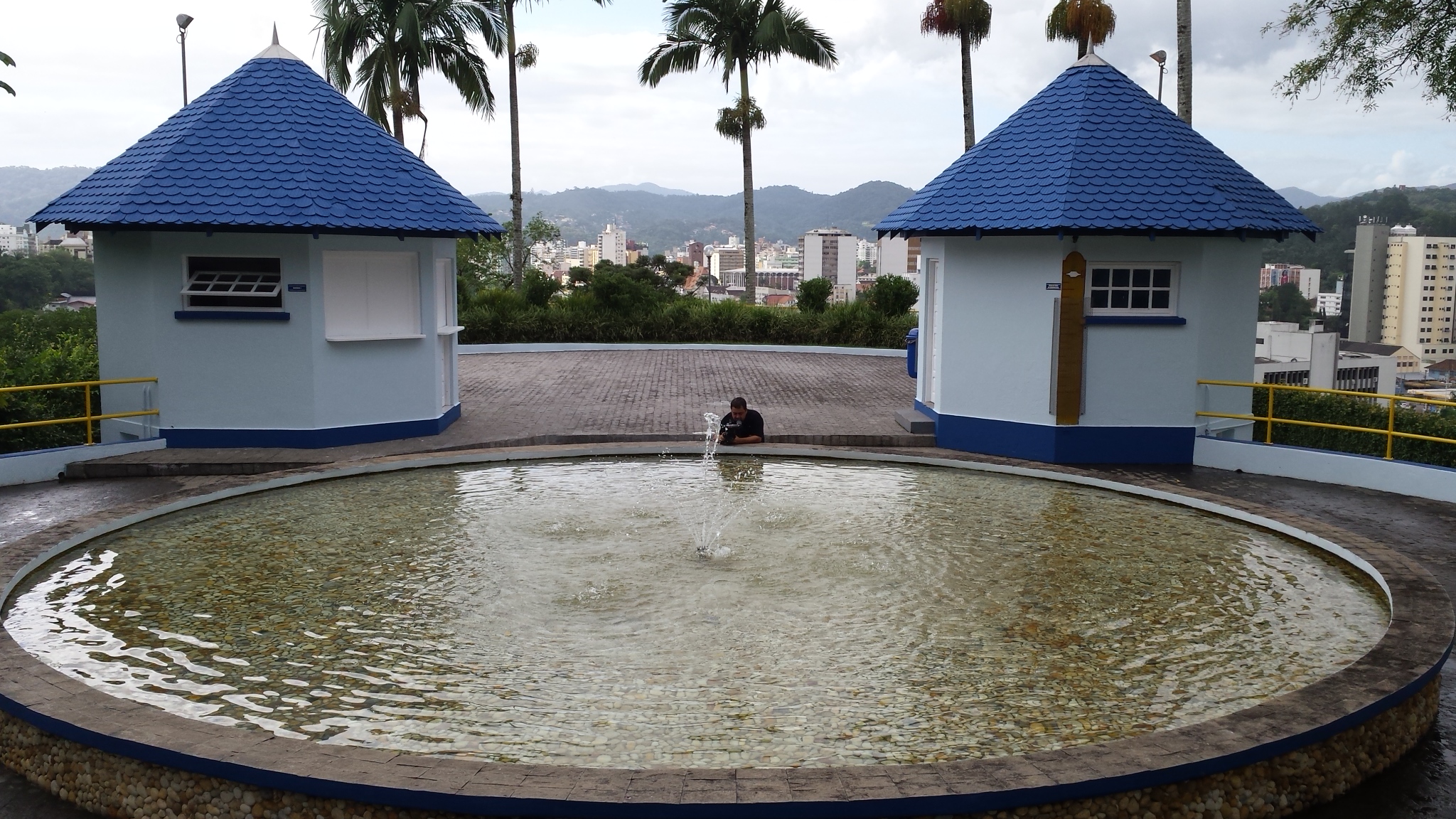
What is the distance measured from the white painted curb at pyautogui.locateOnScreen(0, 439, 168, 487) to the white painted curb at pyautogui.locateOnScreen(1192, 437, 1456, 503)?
14.0m

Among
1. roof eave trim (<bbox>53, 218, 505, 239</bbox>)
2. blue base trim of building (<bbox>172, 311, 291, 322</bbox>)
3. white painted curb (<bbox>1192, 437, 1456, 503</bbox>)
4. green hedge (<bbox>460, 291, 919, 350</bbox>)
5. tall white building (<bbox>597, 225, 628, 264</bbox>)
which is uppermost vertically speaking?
tall white building (<bbox>597, 225, 628, 264</bbox>)

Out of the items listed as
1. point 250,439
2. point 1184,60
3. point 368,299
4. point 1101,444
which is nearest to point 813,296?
point 1184,60

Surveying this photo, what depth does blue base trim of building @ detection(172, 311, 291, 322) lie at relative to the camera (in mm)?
14305

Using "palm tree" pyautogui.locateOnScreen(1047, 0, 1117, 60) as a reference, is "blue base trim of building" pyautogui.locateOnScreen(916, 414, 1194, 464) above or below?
below

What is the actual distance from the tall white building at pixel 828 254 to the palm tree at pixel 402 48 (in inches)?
2831

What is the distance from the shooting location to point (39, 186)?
152375mm

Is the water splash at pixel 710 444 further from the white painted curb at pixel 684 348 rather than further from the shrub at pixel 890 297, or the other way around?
the shrub at pixel 890 297

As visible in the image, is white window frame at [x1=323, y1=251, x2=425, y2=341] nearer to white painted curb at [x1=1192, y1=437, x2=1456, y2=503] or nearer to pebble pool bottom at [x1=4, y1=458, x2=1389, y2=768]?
pebble pool bottom at [x1=4, y1=458, x2=1389, y2=768]

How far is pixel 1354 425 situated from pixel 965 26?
21327 millimetres

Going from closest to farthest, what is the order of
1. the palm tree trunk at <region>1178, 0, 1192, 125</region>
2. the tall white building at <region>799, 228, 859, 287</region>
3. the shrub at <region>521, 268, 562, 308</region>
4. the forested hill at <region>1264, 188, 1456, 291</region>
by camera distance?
the palm tree trunk at <region>1178, 0, 1192, 125</region> < the shrub at <region>521, 268, 562, 308</region> < the forested hill at <region>1264, 188, 1456, 291</region> < the tall white building at <region>799, 228, 859, 287</region>

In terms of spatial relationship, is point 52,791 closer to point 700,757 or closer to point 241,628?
point 241,628

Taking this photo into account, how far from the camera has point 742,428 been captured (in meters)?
14.7

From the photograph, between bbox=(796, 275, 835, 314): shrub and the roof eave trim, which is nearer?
the roof eave trim

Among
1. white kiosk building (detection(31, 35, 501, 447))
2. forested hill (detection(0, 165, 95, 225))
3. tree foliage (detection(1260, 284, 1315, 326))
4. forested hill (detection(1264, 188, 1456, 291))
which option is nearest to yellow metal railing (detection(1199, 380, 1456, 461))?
white kiosk building (detection(31, 35, 501, 447))
